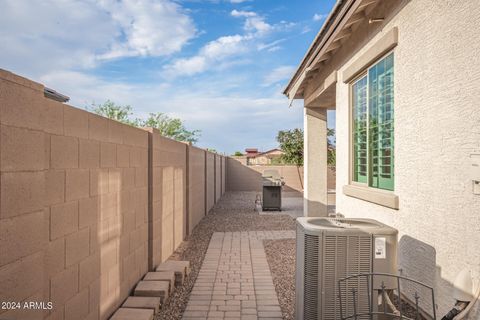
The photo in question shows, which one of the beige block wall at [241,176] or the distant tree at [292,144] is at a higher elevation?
the distant tree at [292,144]

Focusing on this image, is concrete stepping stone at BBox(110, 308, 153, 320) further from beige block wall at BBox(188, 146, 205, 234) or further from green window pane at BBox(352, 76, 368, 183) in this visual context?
beige block wall at BBox(188, 146, 205, 234)

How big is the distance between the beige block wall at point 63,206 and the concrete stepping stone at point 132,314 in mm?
124

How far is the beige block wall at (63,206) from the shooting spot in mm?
2072

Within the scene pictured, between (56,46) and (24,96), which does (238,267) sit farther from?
(56,46)

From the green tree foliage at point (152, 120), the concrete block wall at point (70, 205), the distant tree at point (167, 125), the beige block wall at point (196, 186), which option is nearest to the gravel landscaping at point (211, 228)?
the beige block wall at point (196, 186)

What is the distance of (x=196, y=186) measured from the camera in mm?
10117

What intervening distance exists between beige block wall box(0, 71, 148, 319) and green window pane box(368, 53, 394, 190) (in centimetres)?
322

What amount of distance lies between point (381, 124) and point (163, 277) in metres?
3.50

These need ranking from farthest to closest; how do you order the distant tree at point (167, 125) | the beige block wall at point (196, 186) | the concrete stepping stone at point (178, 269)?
the distant tree at point (167, 125), the beige block wall at point (196, 186), the concrete stepping stone at point (178, 269)

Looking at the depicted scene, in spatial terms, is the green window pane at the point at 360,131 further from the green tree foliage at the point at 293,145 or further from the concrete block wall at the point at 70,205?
the green tree foliage at the point at 293,145

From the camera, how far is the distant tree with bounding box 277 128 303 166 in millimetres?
24622

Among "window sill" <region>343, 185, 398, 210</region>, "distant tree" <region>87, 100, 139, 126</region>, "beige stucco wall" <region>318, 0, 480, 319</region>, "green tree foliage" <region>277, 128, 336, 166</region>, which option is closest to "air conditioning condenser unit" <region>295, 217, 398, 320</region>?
"beige stucco wall" <region>318, 0, 480, 319</region>

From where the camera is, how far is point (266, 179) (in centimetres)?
1402

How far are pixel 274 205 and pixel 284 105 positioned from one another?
361cm
